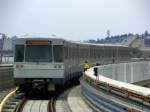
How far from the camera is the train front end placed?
24.4 meters

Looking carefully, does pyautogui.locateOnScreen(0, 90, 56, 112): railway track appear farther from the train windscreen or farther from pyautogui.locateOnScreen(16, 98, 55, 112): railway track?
the train windscreen

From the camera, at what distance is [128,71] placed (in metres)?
41.2

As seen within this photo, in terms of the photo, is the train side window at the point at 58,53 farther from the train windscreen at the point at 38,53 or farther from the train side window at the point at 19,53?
the train side window at the point at 19,53

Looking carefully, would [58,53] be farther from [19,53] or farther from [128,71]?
[128,71]

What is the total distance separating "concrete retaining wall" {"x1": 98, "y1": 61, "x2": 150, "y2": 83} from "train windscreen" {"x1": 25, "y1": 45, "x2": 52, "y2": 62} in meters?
5.92

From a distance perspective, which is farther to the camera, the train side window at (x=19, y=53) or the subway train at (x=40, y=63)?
the train side window at (x=19, y=53)

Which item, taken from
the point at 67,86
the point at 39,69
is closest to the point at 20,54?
the point at 39,69

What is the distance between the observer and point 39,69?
80.0 feet

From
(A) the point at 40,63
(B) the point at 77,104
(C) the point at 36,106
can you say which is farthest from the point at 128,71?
(C) the point at 36,106

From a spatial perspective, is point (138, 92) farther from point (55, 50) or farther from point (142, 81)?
point (142, 81)

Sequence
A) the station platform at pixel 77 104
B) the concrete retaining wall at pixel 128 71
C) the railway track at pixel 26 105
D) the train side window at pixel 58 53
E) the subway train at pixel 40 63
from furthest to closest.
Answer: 1. the concrete retaining wall at pixel 128 71
2. the train side window at pixel 58 53
3. the subway train at pixel 40 63
4. the railway track at pixel 26 105
5. the station platform at pixel 77 104

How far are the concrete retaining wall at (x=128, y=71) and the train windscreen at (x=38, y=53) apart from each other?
233 inches

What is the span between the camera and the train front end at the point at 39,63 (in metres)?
24.4

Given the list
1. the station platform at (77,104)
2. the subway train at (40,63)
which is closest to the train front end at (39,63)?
the subway train at (40,63)
